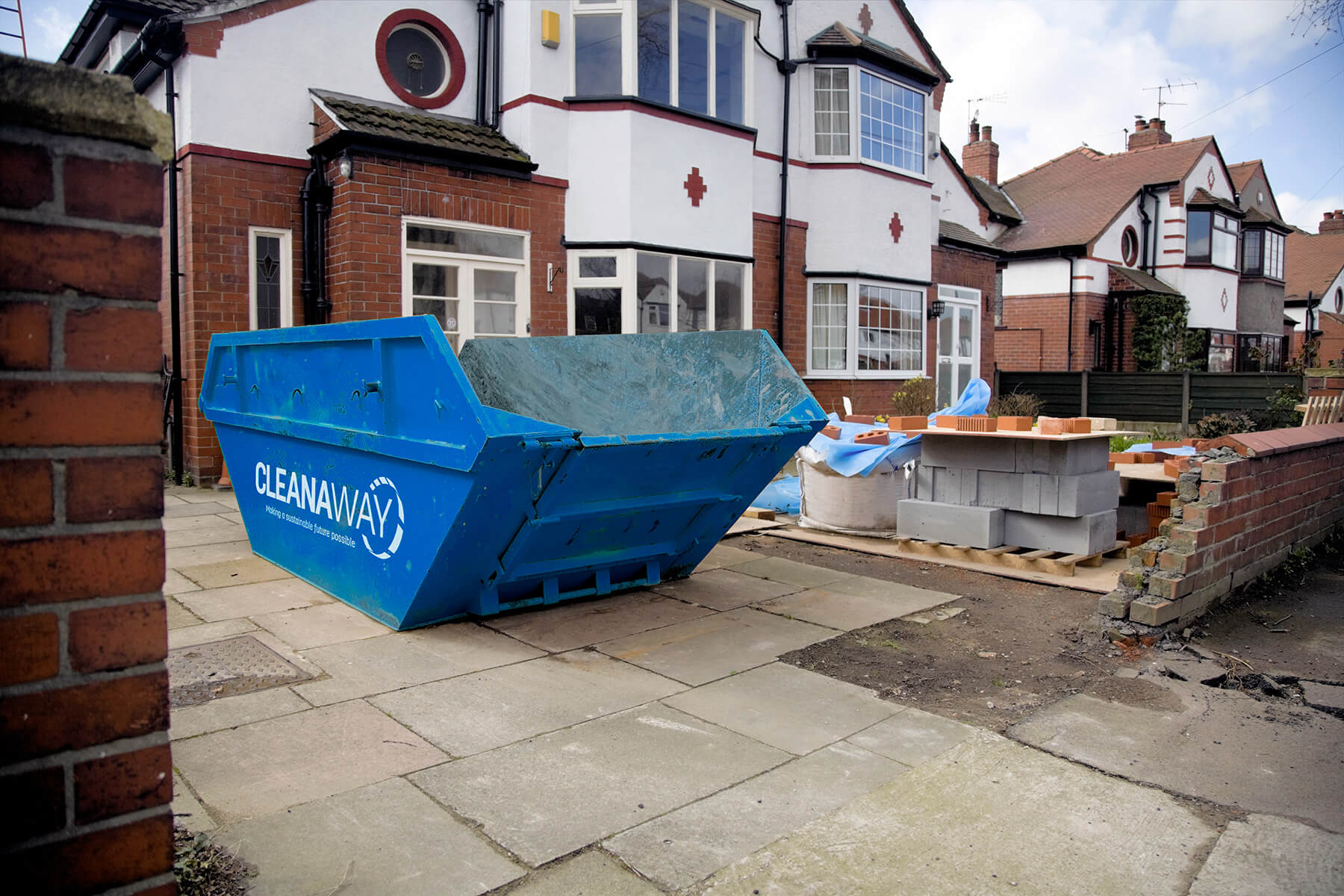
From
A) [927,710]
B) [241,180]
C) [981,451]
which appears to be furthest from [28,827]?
[241,180]

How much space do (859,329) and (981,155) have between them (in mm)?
16153

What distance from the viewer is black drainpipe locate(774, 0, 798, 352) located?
13.6 metres

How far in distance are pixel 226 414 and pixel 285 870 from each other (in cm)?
456

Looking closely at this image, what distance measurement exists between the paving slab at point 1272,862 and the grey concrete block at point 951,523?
3.91 meters

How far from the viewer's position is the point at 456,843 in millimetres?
2662

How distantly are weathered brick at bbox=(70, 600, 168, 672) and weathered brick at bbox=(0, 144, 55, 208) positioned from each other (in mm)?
592

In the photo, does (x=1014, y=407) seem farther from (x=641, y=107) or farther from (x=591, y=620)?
(x=591, y=620)

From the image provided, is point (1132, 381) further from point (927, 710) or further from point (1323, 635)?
point (927, 710)

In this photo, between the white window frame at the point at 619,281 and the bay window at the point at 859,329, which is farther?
the bay window at the point at 859,329

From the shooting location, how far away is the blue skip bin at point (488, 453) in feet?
13.9

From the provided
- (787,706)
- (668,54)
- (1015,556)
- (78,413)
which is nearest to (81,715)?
(78,413)

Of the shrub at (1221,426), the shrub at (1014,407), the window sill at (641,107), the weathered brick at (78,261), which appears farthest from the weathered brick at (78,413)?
the shrub at (1014,407)

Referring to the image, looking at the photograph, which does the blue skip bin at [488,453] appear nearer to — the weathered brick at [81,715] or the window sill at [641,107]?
the weathered brick at [81,715]

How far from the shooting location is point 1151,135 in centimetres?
3053
